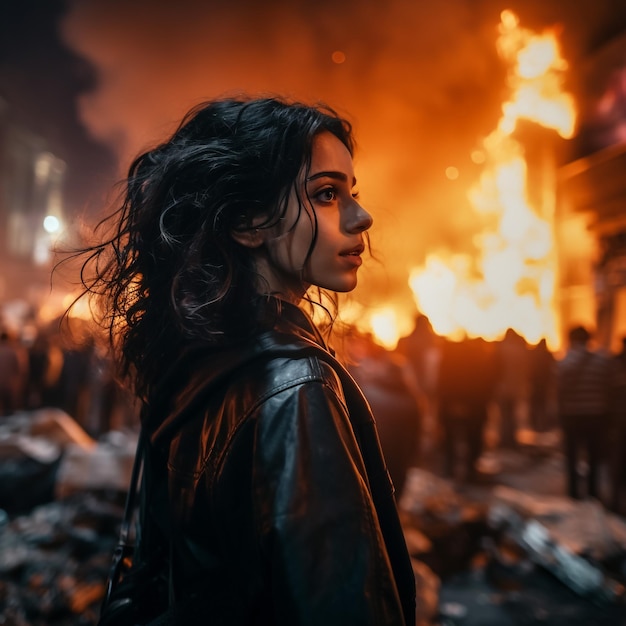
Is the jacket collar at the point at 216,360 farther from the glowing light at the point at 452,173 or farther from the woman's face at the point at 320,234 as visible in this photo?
the glowing light at the point at 452,173

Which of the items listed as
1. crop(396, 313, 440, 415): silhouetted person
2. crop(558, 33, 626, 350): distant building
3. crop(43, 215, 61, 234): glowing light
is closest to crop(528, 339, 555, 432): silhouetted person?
crop(396, 313, 440, 415): silhouetted person

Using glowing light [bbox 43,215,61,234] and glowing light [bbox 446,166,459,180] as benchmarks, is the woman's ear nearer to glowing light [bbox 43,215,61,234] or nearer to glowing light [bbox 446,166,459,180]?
glowing light [bbox 43,215,61,234]

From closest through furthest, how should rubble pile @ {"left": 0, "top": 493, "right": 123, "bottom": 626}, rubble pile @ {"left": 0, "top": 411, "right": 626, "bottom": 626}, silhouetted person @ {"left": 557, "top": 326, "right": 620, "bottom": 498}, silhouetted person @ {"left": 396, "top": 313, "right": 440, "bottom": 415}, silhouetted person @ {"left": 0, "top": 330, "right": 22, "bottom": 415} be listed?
rubble pile @ {"left": 0, "top": 493, "right": 123, "bottom": 626} < rubble pile @ {"left": 0, "top": 411, "right": 626, "bottom": 626} < silhouetted person @ {"left": 557, "top": 326, "right": 620, "bottom": 498} < silhouetted person @ {"left": 0, "top": 330, "right": 22, "bottom": 415} < silhouetted person @ {"left": 396, "top": 313, "right": 440, "bottom": 415}

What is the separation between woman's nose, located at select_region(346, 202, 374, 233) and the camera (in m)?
1.08

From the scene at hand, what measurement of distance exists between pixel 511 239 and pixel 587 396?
13780mm

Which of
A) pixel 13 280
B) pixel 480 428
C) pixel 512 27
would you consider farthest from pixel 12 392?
pixel 13 280

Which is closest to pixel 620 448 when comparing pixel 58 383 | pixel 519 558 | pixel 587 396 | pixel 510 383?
pixel 587 396

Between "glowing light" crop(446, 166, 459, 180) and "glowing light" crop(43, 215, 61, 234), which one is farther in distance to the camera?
"glowing light" crop(446, 166, 459, 180)

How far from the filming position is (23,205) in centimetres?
4222

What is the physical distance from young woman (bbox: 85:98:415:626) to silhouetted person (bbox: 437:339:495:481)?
15.6 ft

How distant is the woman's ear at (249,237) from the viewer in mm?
1084

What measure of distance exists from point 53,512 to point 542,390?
736cm

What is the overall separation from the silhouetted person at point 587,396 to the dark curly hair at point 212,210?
4.48m

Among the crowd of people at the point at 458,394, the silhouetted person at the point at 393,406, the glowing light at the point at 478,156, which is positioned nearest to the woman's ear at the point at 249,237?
the crowd of people at the point at 458,394
